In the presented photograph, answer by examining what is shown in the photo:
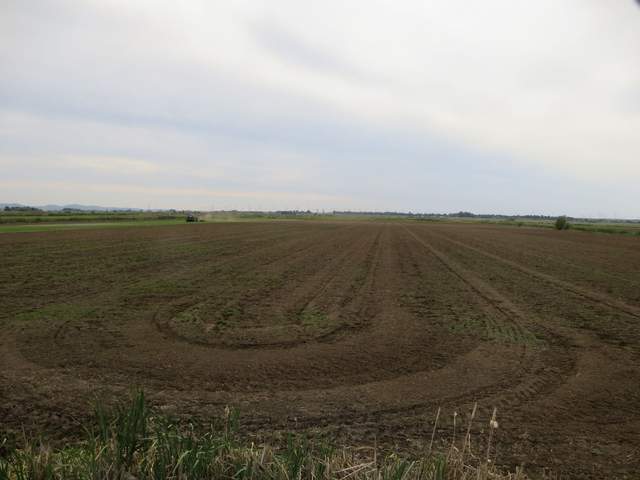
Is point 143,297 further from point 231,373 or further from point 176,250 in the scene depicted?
point 176,250

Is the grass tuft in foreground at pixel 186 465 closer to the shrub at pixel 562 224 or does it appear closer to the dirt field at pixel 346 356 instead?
the dirt field at pixel 346 356

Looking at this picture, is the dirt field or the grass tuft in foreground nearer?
the grass tuft in foreground

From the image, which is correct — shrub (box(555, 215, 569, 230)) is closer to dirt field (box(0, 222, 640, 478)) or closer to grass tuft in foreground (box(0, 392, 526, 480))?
dirt field (box(0, 222, 640, 478))

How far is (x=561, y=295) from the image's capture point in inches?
516

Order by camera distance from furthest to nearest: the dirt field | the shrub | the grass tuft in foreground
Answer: the shrub, the dirt field, the grass tuft in foreground

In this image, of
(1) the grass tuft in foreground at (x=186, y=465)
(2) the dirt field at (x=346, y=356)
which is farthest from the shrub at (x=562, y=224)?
(1) the grass tuft in foreground at (x=186, y=465)

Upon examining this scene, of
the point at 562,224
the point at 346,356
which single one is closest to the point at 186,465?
the point at 346,356

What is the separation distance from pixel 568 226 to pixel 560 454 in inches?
3915

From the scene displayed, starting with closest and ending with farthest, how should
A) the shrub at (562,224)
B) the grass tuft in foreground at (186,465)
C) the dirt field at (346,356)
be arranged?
the grass tuft in foreground at (186,465), the dirt field at (346,356), the shrub at (562,224)

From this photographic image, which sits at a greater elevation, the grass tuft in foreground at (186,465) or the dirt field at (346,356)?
the grass tuft in foreground at (186,465)

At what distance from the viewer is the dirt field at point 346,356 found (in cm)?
472

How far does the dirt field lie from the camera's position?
15.5 feet

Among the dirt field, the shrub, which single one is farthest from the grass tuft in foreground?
the shrub

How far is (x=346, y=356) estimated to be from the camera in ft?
23.1
